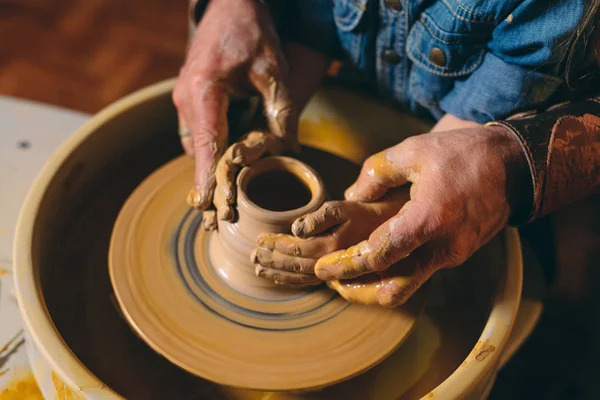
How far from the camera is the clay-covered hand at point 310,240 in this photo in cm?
102

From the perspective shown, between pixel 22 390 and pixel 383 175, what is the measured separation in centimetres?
75

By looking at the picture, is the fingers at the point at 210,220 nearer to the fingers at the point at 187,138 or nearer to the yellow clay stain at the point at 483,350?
the fingers at the point at 187,138

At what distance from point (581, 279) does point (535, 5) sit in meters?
1.13

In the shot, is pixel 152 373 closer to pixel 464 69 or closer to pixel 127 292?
pixel 127 292

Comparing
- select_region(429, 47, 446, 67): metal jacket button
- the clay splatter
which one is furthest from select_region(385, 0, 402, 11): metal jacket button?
the clay splatter

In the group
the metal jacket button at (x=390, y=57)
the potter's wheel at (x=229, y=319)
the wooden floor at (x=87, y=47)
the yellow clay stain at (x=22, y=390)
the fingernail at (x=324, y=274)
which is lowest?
the wooden floor at (x=87, y=47)

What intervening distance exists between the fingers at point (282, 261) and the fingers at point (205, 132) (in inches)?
6.7

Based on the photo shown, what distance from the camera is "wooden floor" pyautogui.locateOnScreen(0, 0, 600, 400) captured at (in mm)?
2643

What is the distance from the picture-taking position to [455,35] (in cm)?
118

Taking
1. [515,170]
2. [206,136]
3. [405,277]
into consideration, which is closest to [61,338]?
[206,136]

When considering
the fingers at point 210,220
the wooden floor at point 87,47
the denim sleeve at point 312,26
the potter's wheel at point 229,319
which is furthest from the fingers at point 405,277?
the wooden floor at point 87,47

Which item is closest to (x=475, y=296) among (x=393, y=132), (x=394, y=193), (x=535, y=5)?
(x=394, y=193)

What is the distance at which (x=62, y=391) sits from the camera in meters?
0.99

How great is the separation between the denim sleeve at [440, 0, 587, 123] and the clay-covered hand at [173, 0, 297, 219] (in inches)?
14.0
